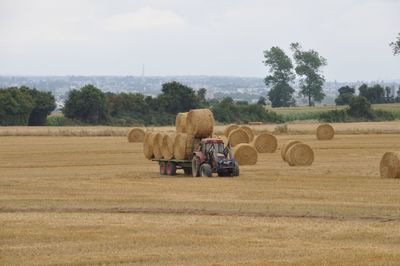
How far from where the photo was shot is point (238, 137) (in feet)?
161

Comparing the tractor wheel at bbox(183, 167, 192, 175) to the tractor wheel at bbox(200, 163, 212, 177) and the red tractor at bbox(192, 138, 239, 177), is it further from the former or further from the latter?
the tractor wheel at bbox(200, 163, 212, 177)

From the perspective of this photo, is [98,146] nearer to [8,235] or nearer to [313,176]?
[313,176]

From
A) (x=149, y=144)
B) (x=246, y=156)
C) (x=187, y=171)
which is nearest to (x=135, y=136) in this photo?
(x=246, y=156)

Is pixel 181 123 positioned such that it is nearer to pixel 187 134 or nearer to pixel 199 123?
pixel 187 134

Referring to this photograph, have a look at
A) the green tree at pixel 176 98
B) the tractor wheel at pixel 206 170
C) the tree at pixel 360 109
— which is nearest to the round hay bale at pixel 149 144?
the tractor wheel at pixel 206 170

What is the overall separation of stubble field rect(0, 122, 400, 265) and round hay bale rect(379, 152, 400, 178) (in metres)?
0.51

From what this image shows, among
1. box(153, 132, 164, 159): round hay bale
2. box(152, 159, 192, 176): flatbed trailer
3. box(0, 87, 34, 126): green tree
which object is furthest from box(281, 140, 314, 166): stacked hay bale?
box(0, 87, 34, 126): green tree

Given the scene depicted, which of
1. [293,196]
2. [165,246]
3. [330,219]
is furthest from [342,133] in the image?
[165,246]

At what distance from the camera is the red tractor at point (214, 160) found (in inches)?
1270

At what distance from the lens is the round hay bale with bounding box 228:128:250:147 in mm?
48906

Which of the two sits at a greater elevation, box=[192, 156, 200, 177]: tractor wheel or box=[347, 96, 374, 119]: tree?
box=[347, 96, 374, 119]: tree

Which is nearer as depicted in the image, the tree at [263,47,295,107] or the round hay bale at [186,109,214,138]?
the round hay bale at [186,109,214,138]

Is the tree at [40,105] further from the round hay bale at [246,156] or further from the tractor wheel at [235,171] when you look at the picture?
the tractor wheel at [235,171]

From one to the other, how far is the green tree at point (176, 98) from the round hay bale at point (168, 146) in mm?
55979
